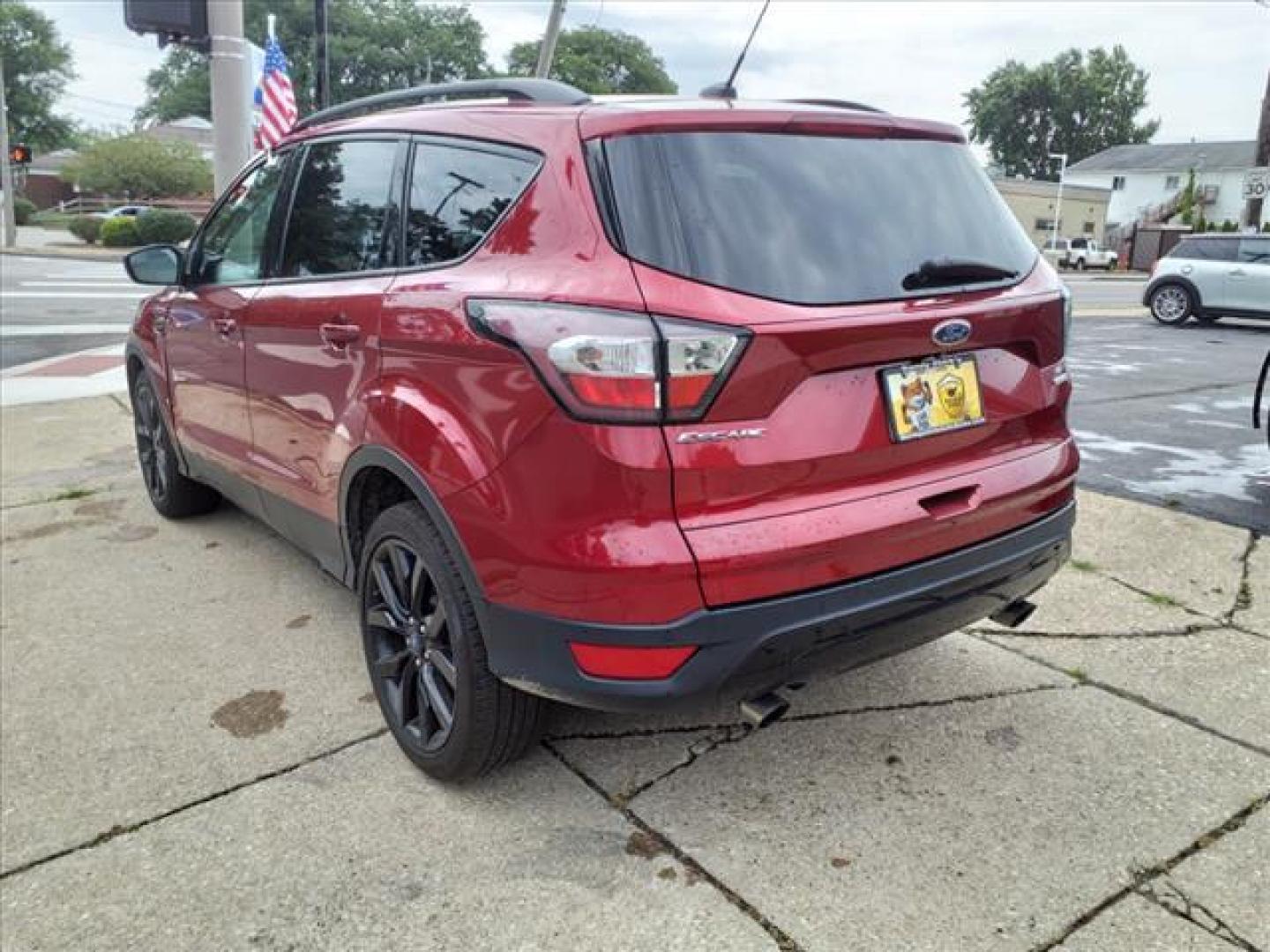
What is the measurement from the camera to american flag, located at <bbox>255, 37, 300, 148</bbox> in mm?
11133

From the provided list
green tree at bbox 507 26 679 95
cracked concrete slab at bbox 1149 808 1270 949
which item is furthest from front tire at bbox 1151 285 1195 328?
green tree at bbox 507 26 679 95

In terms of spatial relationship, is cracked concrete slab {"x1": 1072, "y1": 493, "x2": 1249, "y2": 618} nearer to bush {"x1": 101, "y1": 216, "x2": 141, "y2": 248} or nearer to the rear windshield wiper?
the rear windshield wiper

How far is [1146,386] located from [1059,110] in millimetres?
86469

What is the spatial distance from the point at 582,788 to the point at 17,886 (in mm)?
1363

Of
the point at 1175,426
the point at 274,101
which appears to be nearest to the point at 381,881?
the point at 1175,426

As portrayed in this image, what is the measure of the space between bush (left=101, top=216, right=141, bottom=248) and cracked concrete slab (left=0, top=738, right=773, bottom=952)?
111 ft

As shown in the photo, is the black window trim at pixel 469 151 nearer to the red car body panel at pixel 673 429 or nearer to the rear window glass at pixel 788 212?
the red car body panel at pixel 673 429

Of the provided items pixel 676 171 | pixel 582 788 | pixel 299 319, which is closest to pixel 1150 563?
pixel 582 788

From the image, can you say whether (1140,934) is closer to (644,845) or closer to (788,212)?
(644,845)

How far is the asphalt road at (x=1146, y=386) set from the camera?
18.5 feet

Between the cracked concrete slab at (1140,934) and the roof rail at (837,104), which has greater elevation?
the roof rail at (837,104)

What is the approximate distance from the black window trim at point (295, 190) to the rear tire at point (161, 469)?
161cm

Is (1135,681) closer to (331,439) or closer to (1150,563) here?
(1150,563)

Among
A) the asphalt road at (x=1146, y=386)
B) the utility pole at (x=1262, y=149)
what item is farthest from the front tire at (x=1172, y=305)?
the utility pole at (x=1262, y=149)
